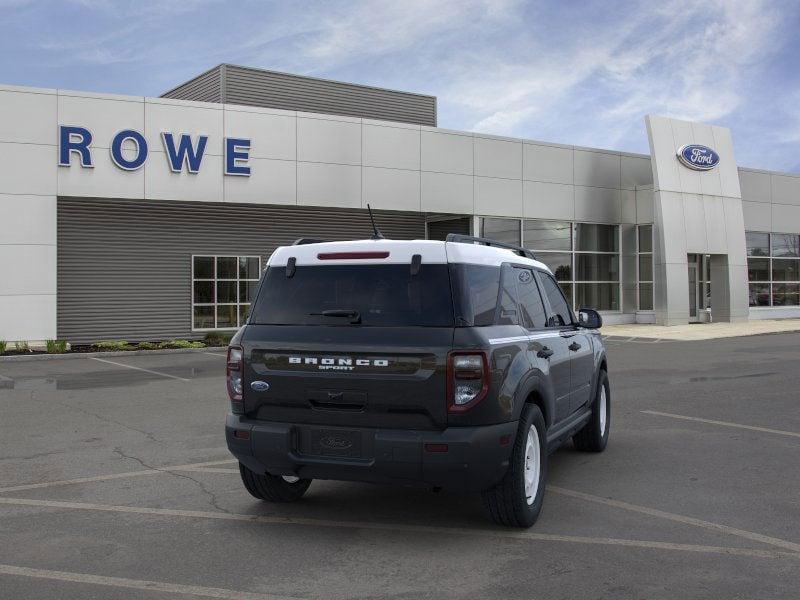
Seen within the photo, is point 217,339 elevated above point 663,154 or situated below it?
below

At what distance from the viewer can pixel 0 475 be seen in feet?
22.9

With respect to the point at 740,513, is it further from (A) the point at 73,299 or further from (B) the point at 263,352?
(A) the point at 73,299

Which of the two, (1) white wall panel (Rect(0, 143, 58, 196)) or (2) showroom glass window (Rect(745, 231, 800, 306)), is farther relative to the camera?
(2) showroom glass window (Rect(745, 231, 800, 306))

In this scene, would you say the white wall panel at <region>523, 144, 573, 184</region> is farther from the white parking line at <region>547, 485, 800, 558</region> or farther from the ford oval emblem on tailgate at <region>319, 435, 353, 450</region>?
the ford oval emblem on tailgate at <region>319, 435, 353, 450</region>

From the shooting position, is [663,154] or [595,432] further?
[663,154]

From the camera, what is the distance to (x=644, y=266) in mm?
29812

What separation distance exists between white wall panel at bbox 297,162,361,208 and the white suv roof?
17.2 meters

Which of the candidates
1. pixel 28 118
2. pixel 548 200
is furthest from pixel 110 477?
pixel 548 200

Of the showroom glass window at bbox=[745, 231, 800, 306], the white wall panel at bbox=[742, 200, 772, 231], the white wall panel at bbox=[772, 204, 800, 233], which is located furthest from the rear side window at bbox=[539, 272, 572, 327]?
the white wall panel at bbox=[772, 204, 800, 233]

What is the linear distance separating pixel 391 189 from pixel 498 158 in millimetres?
4127

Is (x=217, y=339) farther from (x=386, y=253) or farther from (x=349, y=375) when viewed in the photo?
(x=349, y=375)

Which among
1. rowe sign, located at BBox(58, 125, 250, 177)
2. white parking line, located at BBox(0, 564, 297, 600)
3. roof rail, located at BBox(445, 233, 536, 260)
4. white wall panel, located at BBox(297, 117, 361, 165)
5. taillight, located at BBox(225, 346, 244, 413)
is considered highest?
white wall panel, located at BBox(297, 117, 361, 165)

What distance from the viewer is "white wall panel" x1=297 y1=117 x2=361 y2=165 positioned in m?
22.6

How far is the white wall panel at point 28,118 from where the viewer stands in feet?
62.2
